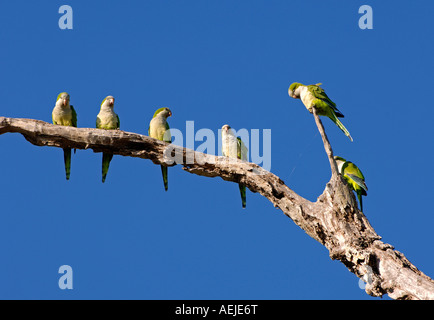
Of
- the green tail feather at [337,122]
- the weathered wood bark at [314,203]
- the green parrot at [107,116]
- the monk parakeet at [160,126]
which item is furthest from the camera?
the monk parakeet at [160,126]

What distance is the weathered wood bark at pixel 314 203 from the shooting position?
8586 mm

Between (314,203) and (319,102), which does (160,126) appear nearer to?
(319,102)

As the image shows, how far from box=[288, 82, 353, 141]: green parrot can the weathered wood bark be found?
0.77ft

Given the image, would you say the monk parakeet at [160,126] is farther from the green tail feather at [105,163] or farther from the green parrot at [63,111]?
the green parrot at [63,111]

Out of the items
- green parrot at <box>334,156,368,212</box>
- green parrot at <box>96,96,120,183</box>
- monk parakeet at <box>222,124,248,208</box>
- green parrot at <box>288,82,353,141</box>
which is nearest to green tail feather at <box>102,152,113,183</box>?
green parrot at <box>96,96,120,183</box>

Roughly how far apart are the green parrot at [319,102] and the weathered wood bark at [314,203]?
9.3 inches

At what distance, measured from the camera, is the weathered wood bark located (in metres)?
8.59

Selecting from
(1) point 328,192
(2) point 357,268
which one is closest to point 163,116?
(1) point 328,192

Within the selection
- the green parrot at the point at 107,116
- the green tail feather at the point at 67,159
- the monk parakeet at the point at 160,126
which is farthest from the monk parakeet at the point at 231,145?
the green tail feather at the point at 67,159
